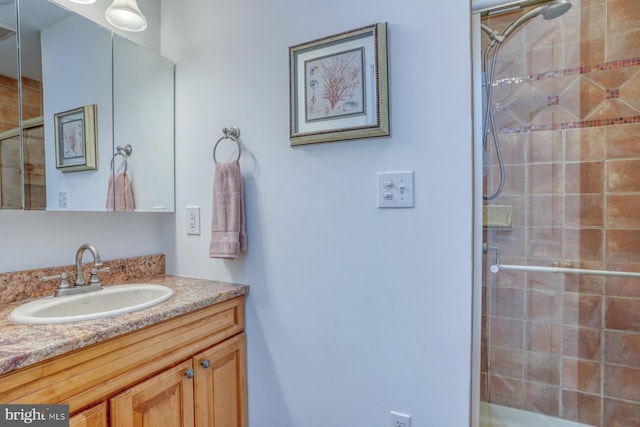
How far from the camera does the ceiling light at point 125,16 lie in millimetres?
1308

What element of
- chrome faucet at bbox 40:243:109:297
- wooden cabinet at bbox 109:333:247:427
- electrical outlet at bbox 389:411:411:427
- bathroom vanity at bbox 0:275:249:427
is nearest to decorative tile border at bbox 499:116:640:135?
electrical outlet at bbox 389:411:411:427

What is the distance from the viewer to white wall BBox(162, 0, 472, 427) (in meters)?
1.03

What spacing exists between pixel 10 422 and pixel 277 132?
1.11m

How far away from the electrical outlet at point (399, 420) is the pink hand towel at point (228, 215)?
812mm

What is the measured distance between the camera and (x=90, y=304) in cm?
121

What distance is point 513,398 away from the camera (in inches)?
54.9

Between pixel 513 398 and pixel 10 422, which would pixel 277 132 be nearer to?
pixel 10 422

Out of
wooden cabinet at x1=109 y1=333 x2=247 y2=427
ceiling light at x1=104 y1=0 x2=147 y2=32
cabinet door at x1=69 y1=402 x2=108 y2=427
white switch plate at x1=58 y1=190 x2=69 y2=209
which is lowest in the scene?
wooden cabinet at x1=109 y1=333 x2=247 y2=427

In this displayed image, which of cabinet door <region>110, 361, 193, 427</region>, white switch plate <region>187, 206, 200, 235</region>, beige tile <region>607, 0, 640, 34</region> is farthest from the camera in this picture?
white switch plate <region>187, 206, 200, 235</region>

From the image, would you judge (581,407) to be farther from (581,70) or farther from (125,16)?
(125,16)

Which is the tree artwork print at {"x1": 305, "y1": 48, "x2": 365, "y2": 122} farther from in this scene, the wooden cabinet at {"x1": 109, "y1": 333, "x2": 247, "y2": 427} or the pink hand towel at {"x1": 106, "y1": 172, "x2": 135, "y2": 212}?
the wooden cabinet at {"x1": 109, "y1": 333, "x2": 247, "y2": 427}

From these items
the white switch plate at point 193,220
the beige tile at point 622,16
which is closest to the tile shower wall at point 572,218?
the beige tile at point 622,16

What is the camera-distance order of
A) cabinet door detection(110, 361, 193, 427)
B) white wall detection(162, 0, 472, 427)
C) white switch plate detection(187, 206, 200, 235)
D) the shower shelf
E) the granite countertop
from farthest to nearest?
white switch plate detection(187, 206, 200, 235), the shower shelf, white wall detection(162, 0, 472, 427), cabinet door detection(110, 361, 193, 427), the granite countertop

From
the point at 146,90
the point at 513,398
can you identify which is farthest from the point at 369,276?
the point at 146,90
